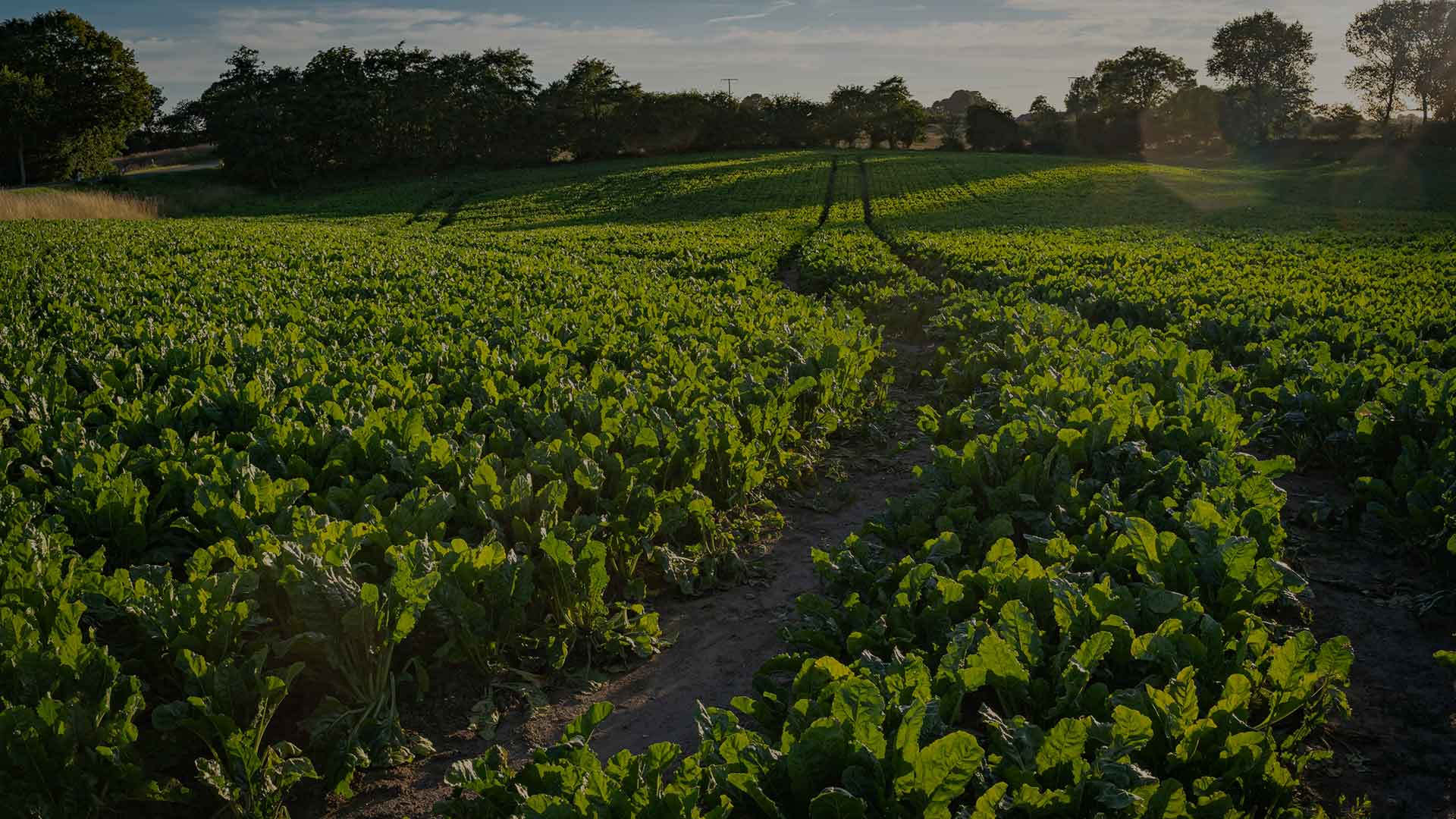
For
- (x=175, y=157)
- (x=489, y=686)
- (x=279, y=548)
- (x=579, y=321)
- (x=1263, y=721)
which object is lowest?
(x=489, y=686)

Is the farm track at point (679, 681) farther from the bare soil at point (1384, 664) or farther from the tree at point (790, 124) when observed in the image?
the tree at point (790, 124)

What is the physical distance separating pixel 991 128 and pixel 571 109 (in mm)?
45210

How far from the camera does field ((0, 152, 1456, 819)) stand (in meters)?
3.00

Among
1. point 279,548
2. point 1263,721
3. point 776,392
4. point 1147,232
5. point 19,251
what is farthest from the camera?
point 1147,232

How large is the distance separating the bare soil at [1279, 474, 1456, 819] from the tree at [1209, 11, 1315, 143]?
9461 centimetres

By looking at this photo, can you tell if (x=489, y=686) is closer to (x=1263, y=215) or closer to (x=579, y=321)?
(x=579, y=321)

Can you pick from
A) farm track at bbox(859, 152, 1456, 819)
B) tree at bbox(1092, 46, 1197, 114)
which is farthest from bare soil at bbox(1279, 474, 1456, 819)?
tree at bbox(1092, 46, 1197, 114)

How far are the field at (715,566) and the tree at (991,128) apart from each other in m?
83.4

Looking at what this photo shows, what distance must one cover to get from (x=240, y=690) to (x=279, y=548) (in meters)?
0.80

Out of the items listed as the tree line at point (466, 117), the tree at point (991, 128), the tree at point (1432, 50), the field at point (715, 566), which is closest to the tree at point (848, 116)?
the tree line at point (466, 117)

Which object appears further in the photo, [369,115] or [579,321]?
[369,115]

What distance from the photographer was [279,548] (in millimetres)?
4082

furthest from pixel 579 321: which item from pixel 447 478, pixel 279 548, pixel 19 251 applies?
pixel 19 251

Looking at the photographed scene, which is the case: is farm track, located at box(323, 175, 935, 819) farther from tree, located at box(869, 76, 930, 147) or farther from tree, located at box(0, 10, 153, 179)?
tree, located at box(869, 76, 930, 147)
